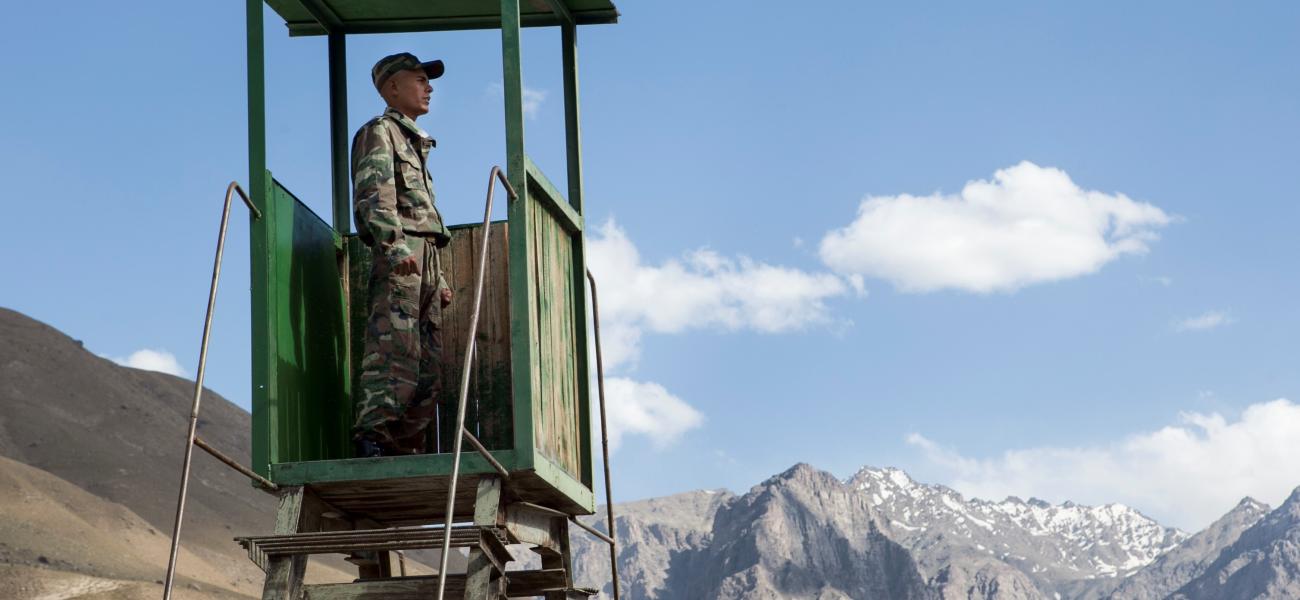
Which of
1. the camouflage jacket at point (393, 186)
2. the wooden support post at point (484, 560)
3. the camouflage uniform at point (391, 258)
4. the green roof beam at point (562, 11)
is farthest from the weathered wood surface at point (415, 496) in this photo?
the green roof beam at point (562, 11)

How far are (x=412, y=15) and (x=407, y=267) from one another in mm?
3117

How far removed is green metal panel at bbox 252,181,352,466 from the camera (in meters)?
10.1

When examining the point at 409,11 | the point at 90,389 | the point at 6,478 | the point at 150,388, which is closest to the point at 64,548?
the point at 6,478

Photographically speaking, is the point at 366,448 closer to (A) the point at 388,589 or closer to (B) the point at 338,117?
(A) the point at 388,589

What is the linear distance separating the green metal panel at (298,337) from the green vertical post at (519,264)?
4.82 feet

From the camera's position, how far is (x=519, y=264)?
9.88m

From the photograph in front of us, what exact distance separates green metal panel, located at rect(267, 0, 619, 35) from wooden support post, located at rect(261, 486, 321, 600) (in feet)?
12.5

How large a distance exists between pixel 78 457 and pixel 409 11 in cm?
12579

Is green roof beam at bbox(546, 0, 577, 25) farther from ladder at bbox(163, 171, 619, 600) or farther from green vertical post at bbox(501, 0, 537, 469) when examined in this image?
ladder at bbox(163, 171, 619, 600)

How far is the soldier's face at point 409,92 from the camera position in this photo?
10672 mm

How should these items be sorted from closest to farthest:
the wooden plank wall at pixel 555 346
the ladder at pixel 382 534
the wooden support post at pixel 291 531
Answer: the ladder at pixel 382 534 < the wooden support post at pixel 291 531 < the wooden plank wall at pixel 555 346

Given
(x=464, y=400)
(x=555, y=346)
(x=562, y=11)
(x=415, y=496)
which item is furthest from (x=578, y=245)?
(x=464, y=400)

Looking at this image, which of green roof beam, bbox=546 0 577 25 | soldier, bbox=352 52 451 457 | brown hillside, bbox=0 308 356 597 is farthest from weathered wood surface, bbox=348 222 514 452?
brown hillside, bbox=0 308 356 597

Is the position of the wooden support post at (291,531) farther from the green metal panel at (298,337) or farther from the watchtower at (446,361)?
the green metal panel at (298,337)
